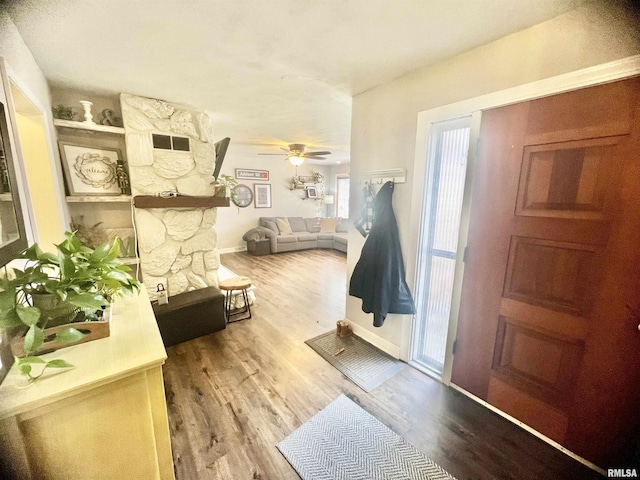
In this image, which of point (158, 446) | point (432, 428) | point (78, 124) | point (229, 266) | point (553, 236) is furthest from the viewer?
point (229, 266)

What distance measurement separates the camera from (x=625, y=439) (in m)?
1.27

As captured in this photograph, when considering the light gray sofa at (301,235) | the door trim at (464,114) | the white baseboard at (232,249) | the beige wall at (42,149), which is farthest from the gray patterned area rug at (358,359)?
the white baseboard at (232,249)

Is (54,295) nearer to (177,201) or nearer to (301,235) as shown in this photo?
(177,201)

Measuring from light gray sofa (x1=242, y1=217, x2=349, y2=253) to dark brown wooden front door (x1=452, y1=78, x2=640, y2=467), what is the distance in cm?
478

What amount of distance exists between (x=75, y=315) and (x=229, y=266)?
4285mm

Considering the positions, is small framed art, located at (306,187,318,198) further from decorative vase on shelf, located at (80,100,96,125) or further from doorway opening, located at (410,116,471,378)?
doorway opening, located at (410,116,471,378)

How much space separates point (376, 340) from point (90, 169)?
3.03 metres

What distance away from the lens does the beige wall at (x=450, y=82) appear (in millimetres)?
1194

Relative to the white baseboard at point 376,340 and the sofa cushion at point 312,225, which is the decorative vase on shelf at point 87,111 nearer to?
the white baseboard at point 376,340

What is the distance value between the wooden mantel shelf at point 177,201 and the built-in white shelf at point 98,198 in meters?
0.14

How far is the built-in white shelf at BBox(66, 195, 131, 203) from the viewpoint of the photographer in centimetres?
208

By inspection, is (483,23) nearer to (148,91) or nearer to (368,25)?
(368,25)

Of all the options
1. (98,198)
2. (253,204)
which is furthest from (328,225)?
(98,198)

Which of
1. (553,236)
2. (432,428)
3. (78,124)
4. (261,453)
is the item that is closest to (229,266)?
(78,124)
